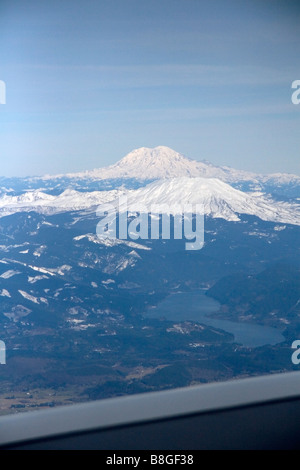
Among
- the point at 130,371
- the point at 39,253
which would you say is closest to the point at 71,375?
the point at 130,371

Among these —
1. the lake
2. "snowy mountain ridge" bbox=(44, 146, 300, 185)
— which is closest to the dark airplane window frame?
the lake

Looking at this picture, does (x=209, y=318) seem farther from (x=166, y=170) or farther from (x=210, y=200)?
(x=166, y=170)

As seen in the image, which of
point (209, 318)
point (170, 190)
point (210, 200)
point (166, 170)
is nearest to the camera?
point (209, 318)

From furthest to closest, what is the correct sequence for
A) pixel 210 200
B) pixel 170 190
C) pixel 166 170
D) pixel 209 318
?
pixel 166 170 < pixel 170 190 < pixel 210 200 < pixel 209 318

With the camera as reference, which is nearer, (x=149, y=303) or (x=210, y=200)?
(x=149, y=303)

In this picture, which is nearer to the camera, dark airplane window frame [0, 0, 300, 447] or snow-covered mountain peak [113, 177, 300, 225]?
dark airplane window frame [0, 0, 300, 447]

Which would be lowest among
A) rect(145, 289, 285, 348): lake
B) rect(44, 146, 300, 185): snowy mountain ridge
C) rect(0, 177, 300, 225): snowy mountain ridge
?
rect(145, 289, 285, 348): lake

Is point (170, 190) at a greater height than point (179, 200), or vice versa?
point (170, 190)

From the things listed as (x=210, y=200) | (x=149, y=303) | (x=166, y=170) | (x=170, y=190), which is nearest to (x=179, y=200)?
(x=210, y=200)

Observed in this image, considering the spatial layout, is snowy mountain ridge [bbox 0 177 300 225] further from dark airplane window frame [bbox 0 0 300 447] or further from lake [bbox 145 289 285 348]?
lake [bbox 145 289 285 348]
